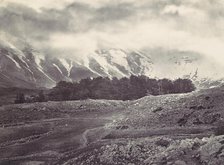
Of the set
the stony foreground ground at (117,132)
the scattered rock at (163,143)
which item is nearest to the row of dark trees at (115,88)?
the stony foreground ground at (117,132)

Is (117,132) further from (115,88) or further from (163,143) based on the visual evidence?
(115,88)

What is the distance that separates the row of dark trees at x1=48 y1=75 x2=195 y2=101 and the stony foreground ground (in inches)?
428

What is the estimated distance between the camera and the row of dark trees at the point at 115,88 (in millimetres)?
73125

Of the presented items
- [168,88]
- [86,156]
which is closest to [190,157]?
[86,156]

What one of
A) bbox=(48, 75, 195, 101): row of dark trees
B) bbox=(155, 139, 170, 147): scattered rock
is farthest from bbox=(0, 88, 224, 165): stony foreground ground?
bbox=(48, 75, 195, 101): row of dark trees

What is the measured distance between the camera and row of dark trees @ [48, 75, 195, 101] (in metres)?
73.1

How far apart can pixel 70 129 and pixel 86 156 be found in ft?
46.8

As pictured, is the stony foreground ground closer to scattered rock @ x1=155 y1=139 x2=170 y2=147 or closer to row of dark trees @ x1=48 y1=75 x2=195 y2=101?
scattered rock @ x1=155 y1=139 x2=170 y2=147

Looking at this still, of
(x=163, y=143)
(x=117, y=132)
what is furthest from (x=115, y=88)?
(x=163, y=143)

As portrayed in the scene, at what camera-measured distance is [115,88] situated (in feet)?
257

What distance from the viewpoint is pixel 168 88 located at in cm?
8181

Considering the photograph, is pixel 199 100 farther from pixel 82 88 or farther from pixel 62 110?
pixel 82 88

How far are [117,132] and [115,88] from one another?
33.5m

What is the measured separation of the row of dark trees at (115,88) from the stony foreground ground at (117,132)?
1088 cm
